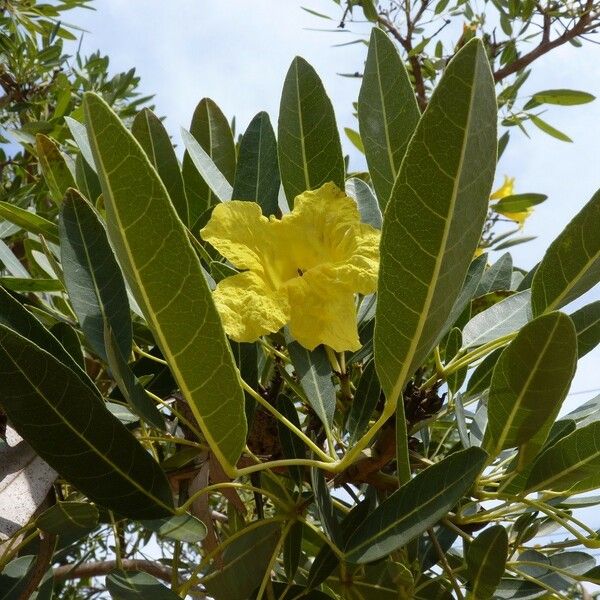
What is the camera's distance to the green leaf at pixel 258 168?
101cm

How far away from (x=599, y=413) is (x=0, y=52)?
231cm

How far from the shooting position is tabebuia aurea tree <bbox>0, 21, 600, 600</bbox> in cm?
59

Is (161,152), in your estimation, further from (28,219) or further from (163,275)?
(163,275)

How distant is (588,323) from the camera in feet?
3.22

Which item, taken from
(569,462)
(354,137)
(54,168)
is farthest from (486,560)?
(354,137)

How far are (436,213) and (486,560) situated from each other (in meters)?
0.43

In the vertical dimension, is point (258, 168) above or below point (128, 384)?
above

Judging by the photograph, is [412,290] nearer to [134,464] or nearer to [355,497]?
[134,464]

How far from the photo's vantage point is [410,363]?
0.67 metres

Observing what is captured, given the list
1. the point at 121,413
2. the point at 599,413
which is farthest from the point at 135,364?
the point at 599,413

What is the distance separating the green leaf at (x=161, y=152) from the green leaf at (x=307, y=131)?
158 mm

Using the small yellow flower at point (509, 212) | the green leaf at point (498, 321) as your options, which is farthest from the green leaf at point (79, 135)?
the small yellow flower at point (509, 212)

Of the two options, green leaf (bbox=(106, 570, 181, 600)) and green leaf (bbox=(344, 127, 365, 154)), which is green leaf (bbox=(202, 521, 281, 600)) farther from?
green leaf (bbox=(344, 127, 365, 154))

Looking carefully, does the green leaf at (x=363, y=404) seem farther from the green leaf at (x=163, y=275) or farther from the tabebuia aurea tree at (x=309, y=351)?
the green leaf at (x=163, y=275)
